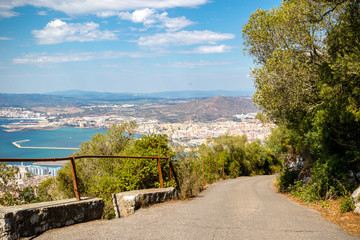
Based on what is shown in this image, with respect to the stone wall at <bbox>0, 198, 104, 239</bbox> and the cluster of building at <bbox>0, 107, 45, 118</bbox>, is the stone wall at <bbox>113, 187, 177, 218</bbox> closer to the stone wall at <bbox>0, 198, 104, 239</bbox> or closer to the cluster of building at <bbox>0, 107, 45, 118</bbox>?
the stone wall at <bbox>0, 198, 104, 239</bbox>

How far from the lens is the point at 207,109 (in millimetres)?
Answer: 141000

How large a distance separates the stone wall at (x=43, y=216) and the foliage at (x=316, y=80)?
679 centimetres

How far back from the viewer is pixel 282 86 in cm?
1219

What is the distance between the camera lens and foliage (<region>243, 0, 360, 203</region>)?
9148mm

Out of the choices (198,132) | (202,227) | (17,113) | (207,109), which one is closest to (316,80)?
(202,227)

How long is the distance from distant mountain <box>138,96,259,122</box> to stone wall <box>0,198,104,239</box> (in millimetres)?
113189

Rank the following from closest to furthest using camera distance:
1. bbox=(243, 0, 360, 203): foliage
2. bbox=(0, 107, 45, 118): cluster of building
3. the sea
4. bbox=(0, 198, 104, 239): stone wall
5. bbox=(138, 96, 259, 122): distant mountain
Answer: bbox=(0, 198, 104, 239): stone wall < bbox=(243, 0, 360, 203): foliage < the sea < bbox=(0, 107, 45, 118): cluster of building < bbox=(138, 96, 259, 122): distant mountain

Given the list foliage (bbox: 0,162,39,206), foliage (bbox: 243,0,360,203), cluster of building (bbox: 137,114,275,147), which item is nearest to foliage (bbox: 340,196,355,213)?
foliage (bbox: 243,0,360,203)

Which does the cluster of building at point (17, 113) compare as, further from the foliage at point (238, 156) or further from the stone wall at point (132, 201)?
the stone wall at point (132, 201)

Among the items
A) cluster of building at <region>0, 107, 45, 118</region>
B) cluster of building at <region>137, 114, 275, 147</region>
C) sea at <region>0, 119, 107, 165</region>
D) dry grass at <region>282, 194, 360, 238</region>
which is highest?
dry grass at <region>282, 194, 360, 238</region>

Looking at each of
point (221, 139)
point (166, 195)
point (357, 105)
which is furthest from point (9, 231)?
point (221, 139)

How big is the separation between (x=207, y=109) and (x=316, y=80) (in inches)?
5101

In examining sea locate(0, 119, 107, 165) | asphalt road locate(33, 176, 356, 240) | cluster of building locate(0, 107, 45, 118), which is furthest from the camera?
cluster of building locate(0, 107, 45, 118)

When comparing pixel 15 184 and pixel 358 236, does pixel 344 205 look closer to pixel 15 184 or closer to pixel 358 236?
pixel 358 236
